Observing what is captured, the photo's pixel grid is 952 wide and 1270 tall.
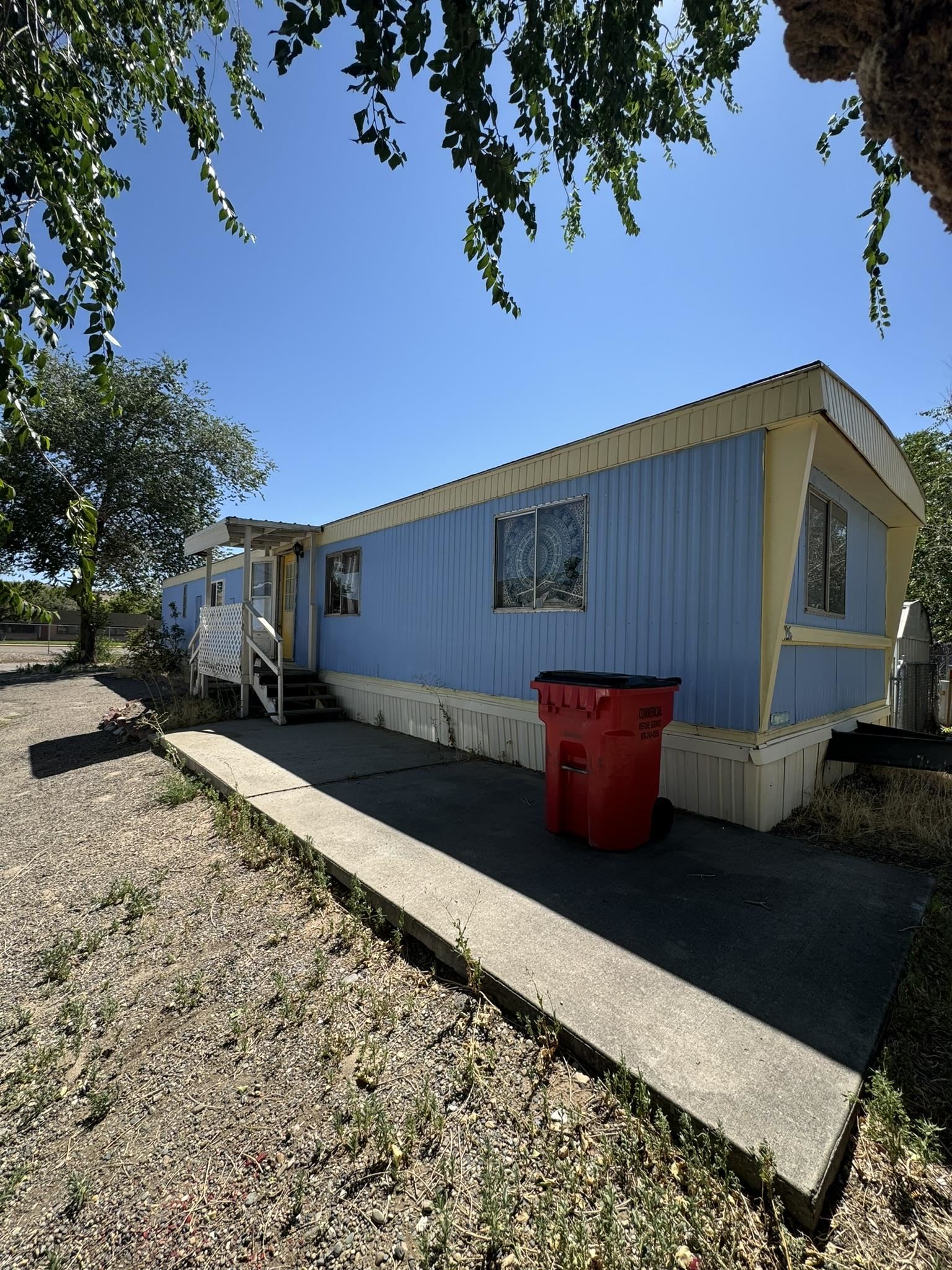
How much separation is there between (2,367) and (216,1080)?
8.63ft

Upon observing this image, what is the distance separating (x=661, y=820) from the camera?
12.1 feet

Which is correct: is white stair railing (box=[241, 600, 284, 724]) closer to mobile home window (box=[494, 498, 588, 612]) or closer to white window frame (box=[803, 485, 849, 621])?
mobile home window (box=[494, 498, 588, 612])

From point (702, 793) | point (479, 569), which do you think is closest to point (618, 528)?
point (479, 569)

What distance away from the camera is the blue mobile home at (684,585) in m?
3.87

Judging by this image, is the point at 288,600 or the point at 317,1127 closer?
the point at 317,1127

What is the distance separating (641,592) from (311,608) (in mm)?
6889

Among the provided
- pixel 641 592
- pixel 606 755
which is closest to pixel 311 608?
pixel 641 592

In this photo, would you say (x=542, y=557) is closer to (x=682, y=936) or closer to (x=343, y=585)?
(x=682, y=936)

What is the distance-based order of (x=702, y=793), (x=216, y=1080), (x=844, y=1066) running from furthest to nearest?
(x=702, y=793)
(x=216, y=1080)
(x=844, y=1066)

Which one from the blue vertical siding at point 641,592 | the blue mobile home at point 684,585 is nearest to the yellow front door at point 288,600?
the blue mobile home at point 684,585

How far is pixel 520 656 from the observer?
5.70 meters

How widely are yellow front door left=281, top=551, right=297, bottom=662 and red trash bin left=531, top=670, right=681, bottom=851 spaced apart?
798 centimetres

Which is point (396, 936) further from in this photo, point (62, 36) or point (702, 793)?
point (62, 36)

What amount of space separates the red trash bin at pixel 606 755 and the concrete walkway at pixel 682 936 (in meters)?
0.16
